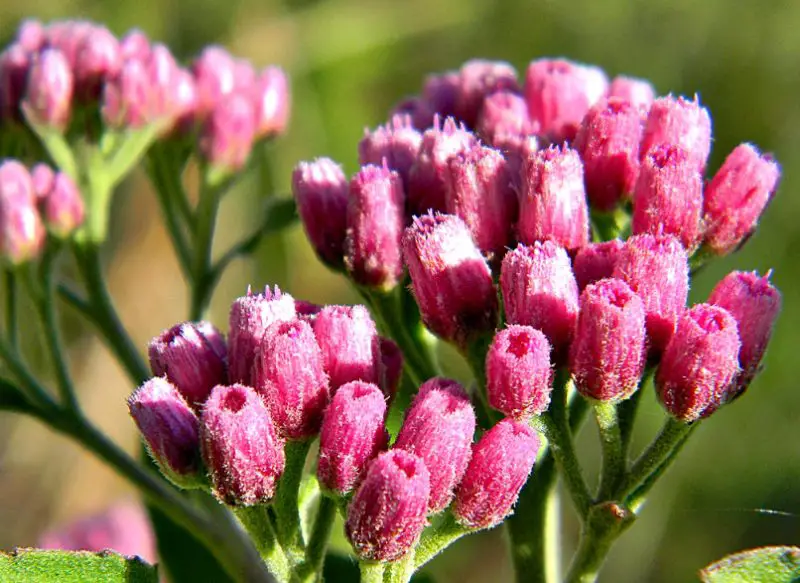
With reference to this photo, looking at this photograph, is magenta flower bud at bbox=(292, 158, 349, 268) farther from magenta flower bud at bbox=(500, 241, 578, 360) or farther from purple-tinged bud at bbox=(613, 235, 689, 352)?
purple-tinged bud at bbox=(613, 235, 689, 352)

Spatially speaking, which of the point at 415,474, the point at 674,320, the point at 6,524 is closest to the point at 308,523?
the point at 415,474

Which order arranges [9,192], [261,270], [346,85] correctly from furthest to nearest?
[346,85] → [261,270] → [9,192]

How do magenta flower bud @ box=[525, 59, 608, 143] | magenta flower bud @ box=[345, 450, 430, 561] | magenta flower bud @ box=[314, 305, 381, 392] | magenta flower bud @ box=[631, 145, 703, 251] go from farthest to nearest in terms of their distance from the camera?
magenta flower bud @ box=[525, 59, 608, 143]
magenta flower bud @ box=[631, 145, 703, 251]
magenta flower bud @ box=[314, 305, 381, 392]
magenta flower bud @ box=[345, 450, 430, 561]

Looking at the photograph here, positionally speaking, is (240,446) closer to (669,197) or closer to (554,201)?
(554,201)

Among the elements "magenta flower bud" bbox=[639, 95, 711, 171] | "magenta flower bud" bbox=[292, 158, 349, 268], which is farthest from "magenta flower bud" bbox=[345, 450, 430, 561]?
"magenta flower bud" bbox=[639, 95, 711, 171]

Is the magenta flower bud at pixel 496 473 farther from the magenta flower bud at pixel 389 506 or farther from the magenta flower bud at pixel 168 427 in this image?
the magenta flower bud at pixel 168 427

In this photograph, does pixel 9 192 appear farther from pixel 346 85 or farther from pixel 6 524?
pixel 346 85

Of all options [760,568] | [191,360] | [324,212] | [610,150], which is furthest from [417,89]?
[760,568]
